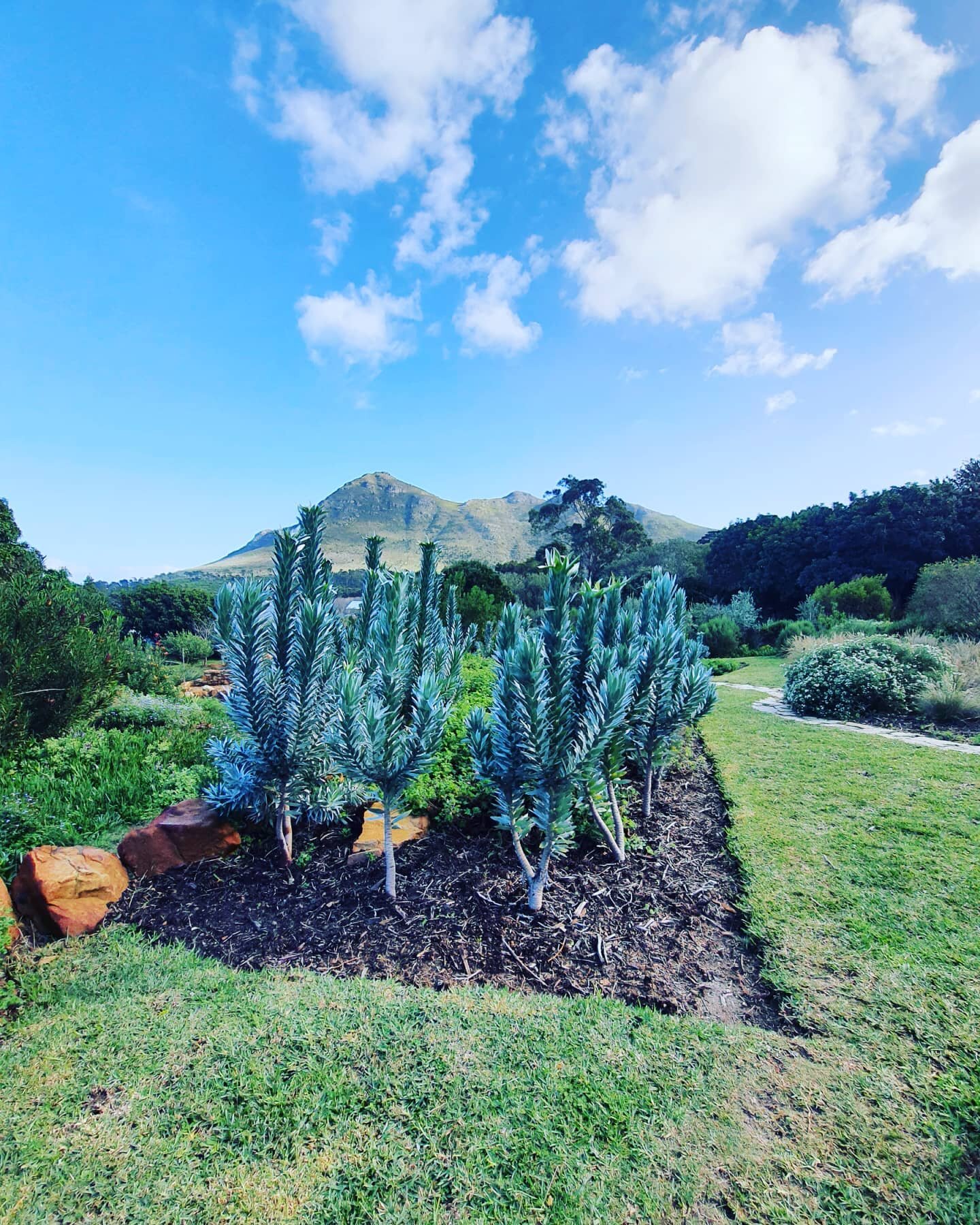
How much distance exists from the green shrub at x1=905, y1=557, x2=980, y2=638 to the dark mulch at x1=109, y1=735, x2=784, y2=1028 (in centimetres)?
1896

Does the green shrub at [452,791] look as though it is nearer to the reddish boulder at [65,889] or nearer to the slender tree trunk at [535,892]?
the slender tree trunk at [535,892]

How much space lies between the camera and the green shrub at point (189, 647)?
1817 centimetres

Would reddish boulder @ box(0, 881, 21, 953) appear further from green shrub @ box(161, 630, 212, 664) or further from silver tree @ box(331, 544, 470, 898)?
green shrub @ box(161, 630, 212, 664)

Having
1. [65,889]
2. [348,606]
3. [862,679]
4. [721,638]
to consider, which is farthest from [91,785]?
[721,638]

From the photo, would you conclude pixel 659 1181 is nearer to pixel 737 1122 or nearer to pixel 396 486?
pixel 737 1122

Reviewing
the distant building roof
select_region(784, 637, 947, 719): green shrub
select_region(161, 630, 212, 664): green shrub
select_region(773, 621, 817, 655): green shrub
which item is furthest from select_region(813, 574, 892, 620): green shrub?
select_region(161, 630, 212, 664): green shrub

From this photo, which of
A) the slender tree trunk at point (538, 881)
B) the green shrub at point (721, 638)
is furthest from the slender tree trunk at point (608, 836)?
the green shrub at point (721, 638)

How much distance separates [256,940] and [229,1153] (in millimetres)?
1385

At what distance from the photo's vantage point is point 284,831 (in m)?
4.07

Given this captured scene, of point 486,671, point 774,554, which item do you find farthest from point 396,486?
point 486,671

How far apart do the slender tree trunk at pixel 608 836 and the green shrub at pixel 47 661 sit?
6603 millimetres

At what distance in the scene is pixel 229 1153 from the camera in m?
1.98

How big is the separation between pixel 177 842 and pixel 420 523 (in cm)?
12977

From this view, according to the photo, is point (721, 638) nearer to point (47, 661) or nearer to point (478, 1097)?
point (47, 661)
